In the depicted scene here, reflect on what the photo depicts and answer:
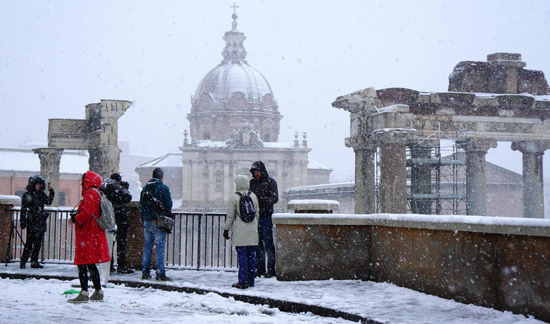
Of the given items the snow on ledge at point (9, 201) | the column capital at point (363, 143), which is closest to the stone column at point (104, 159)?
the column capital at point (363, 143)

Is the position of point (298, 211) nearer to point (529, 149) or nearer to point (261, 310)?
point (261, 310)

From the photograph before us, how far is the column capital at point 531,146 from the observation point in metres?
21.4

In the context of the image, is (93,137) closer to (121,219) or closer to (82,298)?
(121,219)

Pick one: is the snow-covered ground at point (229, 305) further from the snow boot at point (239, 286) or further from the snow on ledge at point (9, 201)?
the snow on ledge at point (9, 201)

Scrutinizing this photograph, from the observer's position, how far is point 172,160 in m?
74.7

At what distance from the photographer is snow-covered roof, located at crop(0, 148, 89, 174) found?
55.3 metres

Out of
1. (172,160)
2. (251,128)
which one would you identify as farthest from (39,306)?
(172,160)

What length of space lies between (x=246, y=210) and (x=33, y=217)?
4140 millimetres

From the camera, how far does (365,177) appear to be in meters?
18.3

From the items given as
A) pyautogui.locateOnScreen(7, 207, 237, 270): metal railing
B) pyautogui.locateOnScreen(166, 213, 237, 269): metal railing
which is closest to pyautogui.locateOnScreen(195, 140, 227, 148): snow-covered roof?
pyautogui.locateOnScreen(166, 213, 237, 269): metal railing

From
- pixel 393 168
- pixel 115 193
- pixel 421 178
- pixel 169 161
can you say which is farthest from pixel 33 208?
pixel 169 161

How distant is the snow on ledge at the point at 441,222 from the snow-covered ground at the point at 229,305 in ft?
2.56

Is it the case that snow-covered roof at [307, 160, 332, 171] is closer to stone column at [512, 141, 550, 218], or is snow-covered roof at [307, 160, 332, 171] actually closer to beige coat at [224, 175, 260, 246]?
stone column at [512, 141, 550, 218]

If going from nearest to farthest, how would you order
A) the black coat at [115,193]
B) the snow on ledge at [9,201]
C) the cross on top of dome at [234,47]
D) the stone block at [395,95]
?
the black coat at [115,193] < the snow on ledge at [9,201] < the stone block at [395,95] < the cross on top of dome at [234,47]
